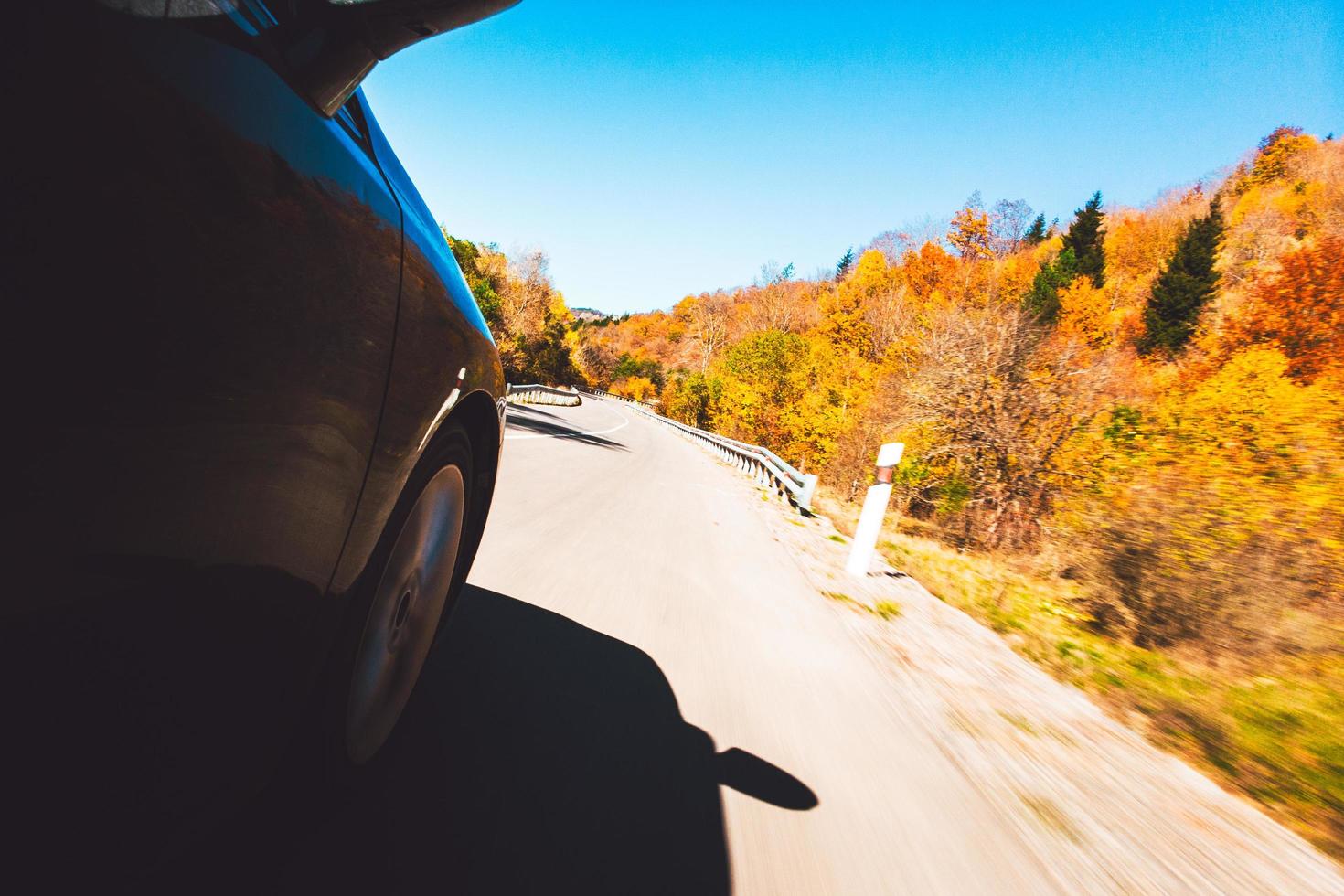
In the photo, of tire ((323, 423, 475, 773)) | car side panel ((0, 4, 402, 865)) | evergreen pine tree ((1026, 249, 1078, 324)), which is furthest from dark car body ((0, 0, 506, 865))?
evergreen pine tree ((1026, 249, 1078, 324))

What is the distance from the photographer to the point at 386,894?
133 cm

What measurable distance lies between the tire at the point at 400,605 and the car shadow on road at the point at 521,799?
5.3 inches

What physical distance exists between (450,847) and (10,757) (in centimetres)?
112

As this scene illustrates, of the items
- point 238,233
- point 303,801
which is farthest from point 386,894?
point 238,233

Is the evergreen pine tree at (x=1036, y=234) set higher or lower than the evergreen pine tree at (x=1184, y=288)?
higher

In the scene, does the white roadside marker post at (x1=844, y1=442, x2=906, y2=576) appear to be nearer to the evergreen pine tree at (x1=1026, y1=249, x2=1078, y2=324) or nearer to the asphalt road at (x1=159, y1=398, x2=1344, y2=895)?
the asphalt road at (x1=159, y1=398, x2=1344, y2=895)

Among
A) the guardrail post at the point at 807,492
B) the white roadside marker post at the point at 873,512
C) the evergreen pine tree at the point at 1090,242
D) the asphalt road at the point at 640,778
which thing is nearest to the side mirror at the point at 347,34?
the asphalt road at the point at 640,778

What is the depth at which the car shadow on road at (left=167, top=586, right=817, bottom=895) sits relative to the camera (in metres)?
1.39

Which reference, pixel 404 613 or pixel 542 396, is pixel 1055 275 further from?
pixel 404 613

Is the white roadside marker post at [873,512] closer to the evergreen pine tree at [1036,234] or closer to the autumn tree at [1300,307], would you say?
the autumn tree at [1300,307]

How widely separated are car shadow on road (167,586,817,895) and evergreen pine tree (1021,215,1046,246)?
6756 cm

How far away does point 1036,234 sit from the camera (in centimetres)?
5894

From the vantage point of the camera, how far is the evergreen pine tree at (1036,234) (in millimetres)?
57562

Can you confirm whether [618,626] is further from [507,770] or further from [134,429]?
Answer: [134,429]
